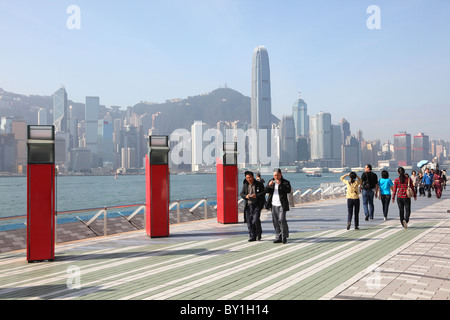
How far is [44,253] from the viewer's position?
29.6 ft

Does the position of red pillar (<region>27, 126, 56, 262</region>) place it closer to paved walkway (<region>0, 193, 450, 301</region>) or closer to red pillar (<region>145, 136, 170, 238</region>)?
paved walkway (<region>0, 193, 450, 301</region>)

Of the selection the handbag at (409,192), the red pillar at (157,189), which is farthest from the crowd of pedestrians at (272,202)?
the handbag at (409,192)

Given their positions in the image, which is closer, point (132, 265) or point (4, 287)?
point (4, 287)

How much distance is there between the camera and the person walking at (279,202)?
33.8 feet

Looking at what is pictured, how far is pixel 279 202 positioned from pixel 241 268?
2.97 meters

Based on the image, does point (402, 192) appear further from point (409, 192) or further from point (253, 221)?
point (253, 221)

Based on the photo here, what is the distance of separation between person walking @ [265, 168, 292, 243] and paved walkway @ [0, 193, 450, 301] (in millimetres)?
346

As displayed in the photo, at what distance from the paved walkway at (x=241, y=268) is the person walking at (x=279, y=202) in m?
0.35

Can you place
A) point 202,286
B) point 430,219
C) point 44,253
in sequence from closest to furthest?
point 202,286 → point 44,253 → point 430,219

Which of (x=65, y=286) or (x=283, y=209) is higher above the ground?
(x=283, y=209)

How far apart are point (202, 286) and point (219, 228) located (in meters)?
7.29
